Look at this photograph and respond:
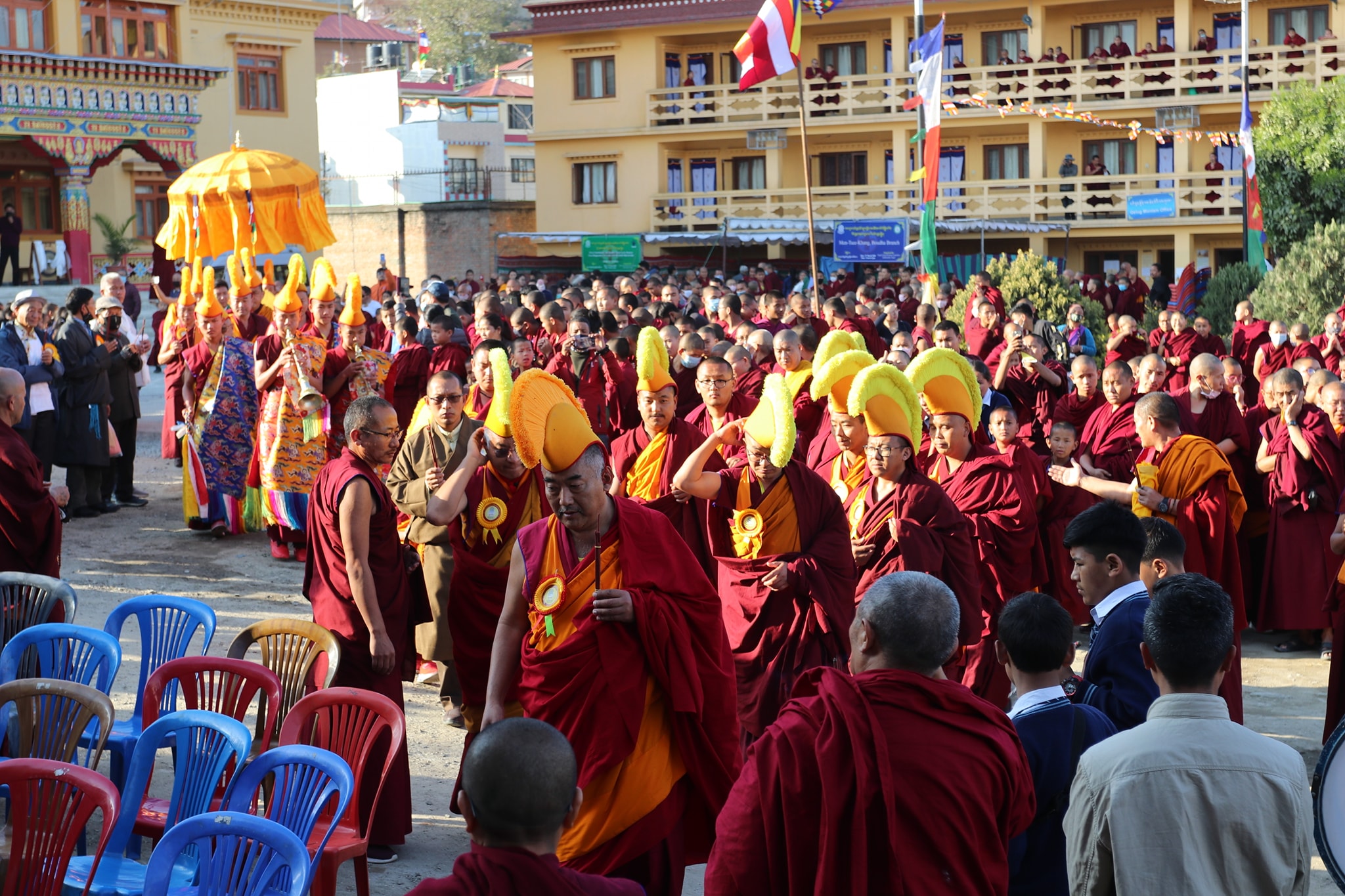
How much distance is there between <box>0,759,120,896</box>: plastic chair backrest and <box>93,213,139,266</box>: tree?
2673 centimetres

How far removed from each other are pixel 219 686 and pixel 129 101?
26.7 meters

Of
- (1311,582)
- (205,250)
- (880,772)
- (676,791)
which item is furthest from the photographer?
(205,250)

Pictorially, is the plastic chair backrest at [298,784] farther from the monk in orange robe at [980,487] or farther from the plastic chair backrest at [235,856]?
the monk in orange robe at [980,487]

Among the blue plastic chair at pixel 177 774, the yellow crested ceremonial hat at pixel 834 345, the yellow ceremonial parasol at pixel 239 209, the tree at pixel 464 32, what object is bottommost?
the blue plastic chair at pixel 177 774

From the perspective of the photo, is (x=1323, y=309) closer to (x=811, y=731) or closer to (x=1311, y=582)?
(x=1311, y=582)

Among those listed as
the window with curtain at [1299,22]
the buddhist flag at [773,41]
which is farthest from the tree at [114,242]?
the window with curtain at [1299,22]

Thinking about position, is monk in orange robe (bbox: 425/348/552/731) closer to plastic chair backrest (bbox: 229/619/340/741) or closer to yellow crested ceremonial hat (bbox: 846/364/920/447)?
plastic chair backrest (bbox: 229/619/340/741)

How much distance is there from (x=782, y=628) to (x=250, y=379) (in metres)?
5.87

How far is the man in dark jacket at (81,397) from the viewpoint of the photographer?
1043 cm

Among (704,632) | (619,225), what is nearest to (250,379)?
(704,632)

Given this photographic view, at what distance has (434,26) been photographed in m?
63.7

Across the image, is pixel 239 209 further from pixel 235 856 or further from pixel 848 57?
pixel 848 57

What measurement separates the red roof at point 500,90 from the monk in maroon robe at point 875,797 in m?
41.7

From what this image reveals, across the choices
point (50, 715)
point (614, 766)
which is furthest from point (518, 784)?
point (50, 715)
